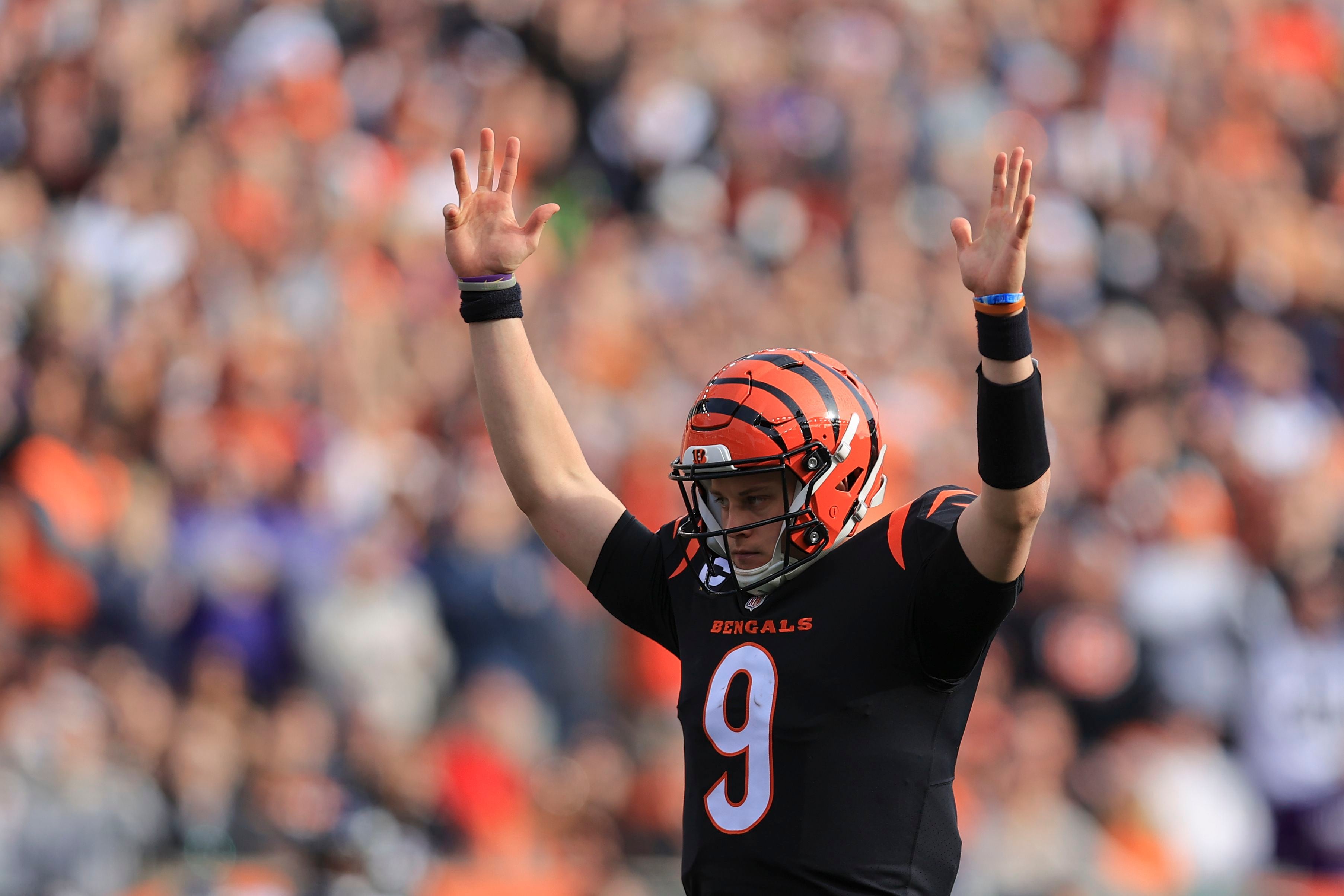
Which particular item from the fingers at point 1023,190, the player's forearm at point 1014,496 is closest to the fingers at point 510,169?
the fingers at point 1023,190

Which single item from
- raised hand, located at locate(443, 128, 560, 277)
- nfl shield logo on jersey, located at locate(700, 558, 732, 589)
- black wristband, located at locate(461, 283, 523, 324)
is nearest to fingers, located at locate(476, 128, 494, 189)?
raised hand, located at locate(443, 128, 560, 277)

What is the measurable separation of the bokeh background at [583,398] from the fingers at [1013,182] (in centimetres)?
492

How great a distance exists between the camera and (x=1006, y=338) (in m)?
3.20

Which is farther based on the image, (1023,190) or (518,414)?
(518,414)

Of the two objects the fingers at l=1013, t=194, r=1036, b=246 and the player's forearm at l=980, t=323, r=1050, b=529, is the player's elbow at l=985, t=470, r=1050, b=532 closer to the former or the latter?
the player's forearm at l=980, t=323, r=1050, b=529

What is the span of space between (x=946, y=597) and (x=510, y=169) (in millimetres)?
1630

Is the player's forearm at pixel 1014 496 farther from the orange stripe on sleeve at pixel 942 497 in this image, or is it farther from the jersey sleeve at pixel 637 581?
the jersey sleeve at pixel 637 581

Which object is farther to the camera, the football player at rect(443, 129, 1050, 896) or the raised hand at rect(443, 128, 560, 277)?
the raised hand at rect(443, 128, 560, 277)

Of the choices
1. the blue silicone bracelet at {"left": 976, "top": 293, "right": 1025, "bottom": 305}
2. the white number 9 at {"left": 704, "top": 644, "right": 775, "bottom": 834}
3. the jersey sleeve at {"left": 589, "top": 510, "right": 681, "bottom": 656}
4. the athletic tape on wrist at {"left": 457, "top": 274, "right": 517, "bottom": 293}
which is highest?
the athletic tape on wrist at {"left": 457, "top": 274, "right": 517, "bottom": 293}

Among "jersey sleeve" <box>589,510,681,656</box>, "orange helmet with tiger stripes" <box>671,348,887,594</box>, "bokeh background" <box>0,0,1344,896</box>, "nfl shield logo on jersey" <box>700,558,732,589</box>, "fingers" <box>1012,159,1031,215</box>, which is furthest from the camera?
"bokeh background" <box>0,0,1344,896</box>

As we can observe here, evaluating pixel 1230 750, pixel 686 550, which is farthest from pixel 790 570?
pixel 1230 750

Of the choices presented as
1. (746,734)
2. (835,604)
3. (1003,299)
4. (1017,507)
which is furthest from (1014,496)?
(746,734)

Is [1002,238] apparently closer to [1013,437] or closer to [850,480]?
[1013,437]

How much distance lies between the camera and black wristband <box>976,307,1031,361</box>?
10.5 feet
